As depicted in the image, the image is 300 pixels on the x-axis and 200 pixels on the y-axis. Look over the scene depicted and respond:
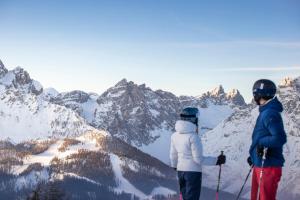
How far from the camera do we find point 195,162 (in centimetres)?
1439

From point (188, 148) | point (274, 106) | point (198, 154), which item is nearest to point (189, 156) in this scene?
point (188, 148)

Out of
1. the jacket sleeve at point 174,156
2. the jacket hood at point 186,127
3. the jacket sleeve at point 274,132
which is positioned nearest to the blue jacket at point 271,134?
the jacket sleeve at point 274,132

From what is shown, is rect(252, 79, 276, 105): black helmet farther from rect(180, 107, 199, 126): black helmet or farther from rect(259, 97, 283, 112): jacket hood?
rect(180, 107, 199, 126): black helmet

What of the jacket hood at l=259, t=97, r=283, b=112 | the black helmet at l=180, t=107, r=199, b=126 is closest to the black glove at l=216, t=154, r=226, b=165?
the black helmet at l=180, t=107, r=199, b=126

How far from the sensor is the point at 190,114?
1415cm

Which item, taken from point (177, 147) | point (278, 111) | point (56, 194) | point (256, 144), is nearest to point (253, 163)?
point (256, 144)

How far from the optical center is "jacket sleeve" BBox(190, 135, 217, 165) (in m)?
14.2

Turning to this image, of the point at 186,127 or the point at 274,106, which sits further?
the point at 186,127

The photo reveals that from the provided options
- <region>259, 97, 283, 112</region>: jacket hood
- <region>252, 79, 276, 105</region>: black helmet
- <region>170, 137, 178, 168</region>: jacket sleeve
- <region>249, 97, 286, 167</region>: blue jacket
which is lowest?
<region>170, 137, 178, 168</region>: jacket sleeve

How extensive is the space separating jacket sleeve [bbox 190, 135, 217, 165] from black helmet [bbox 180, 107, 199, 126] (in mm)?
401

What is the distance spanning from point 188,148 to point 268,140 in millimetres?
2621

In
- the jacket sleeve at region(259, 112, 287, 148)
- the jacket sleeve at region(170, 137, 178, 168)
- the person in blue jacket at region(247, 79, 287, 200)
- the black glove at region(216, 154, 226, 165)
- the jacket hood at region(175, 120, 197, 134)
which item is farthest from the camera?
the jacket sleeve at region(170, 137, 178, 168)

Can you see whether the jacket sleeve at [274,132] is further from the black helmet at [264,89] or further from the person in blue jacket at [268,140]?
the black helmet at [264,89]

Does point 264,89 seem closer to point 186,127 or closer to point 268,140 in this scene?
point 268,140
